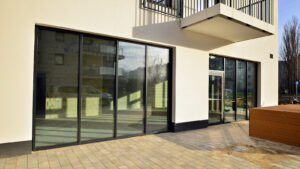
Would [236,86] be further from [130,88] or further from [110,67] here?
[110,67]

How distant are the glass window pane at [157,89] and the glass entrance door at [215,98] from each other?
214cm

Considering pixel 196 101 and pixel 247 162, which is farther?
pixel 196 101

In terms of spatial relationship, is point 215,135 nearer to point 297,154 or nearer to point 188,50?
point 297,154

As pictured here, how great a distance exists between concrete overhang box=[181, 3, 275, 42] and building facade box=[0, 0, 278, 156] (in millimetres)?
26

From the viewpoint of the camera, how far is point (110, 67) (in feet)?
15.0

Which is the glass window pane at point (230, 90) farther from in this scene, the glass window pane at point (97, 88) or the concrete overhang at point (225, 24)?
the glass window pane at point (97, 88)

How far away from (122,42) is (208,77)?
3413 millimetres

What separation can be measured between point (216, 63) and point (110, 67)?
4.30 m

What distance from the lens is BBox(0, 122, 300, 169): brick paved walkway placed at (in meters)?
3.10

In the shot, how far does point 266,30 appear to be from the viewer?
530 centimetres

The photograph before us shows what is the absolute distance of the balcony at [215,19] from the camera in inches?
175

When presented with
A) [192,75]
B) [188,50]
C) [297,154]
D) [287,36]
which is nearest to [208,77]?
[192,75]

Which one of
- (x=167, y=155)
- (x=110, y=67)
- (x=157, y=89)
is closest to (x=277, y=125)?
(x=167, y=155)

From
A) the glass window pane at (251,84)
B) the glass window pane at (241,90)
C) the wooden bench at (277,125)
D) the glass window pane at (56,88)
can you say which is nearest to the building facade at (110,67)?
the glass window pane at (56,88)
